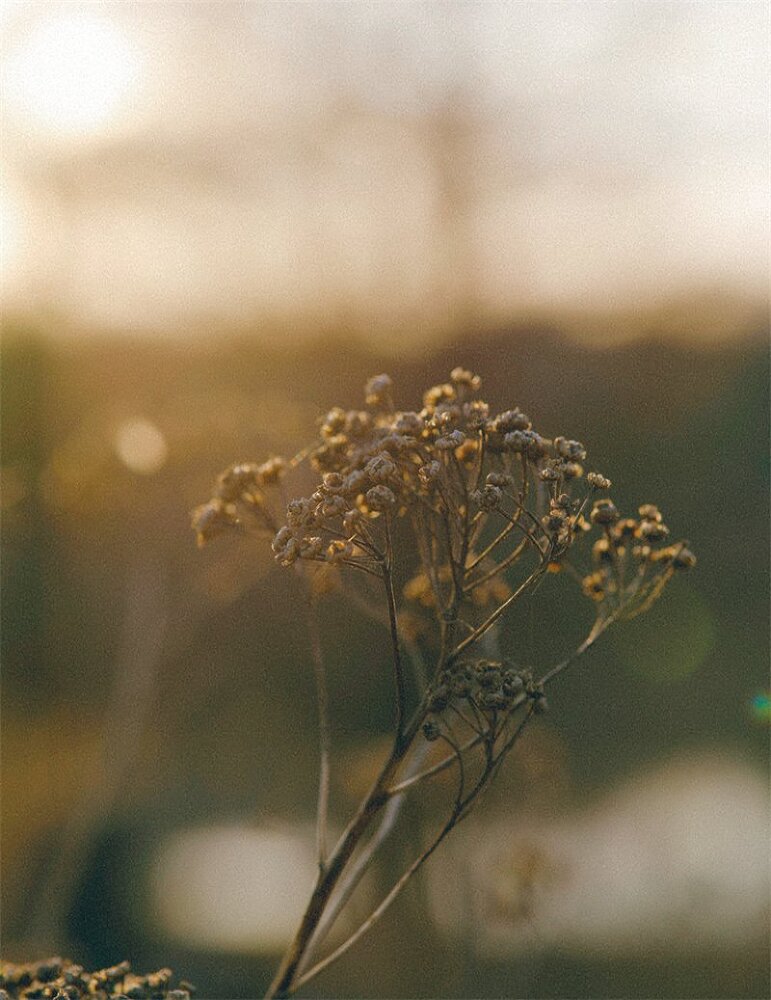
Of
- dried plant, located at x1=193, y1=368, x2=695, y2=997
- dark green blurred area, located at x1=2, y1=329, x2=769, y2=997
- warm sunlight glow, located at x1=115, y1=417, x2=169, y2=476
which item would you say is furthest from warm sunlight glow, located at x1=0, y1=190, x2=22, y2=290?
dried plant, located at x1=193, y1=368, x2=695, y2=997

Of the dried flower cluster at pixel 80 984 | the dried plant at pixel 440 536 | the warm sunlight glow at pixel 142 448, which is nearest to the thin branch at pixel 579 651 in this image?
the dried plant at pixel 440 536

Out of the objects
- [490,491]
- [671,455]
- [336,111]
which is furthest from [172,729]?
[490,491]

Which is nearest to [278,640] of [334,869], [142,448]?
[142,448]

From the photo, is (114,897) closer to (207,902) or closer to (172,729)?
(207,902)

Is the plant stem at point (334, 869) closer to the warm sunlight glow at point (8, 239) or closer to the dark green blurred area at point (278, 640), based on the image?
the dark green blurred area at point (278, 640)

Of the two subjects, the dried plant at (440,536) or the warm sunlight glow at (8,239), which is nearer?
the dried plant at (440,536)

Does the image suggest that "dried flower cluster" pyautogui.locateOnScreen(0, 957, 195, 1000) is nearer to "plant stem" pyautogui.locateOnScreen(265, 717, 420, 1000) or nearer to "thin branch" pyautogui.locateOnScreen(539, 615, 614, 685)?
"plant stem" pyautogui.locateOnScreen(265, 717, 420, 1000)
